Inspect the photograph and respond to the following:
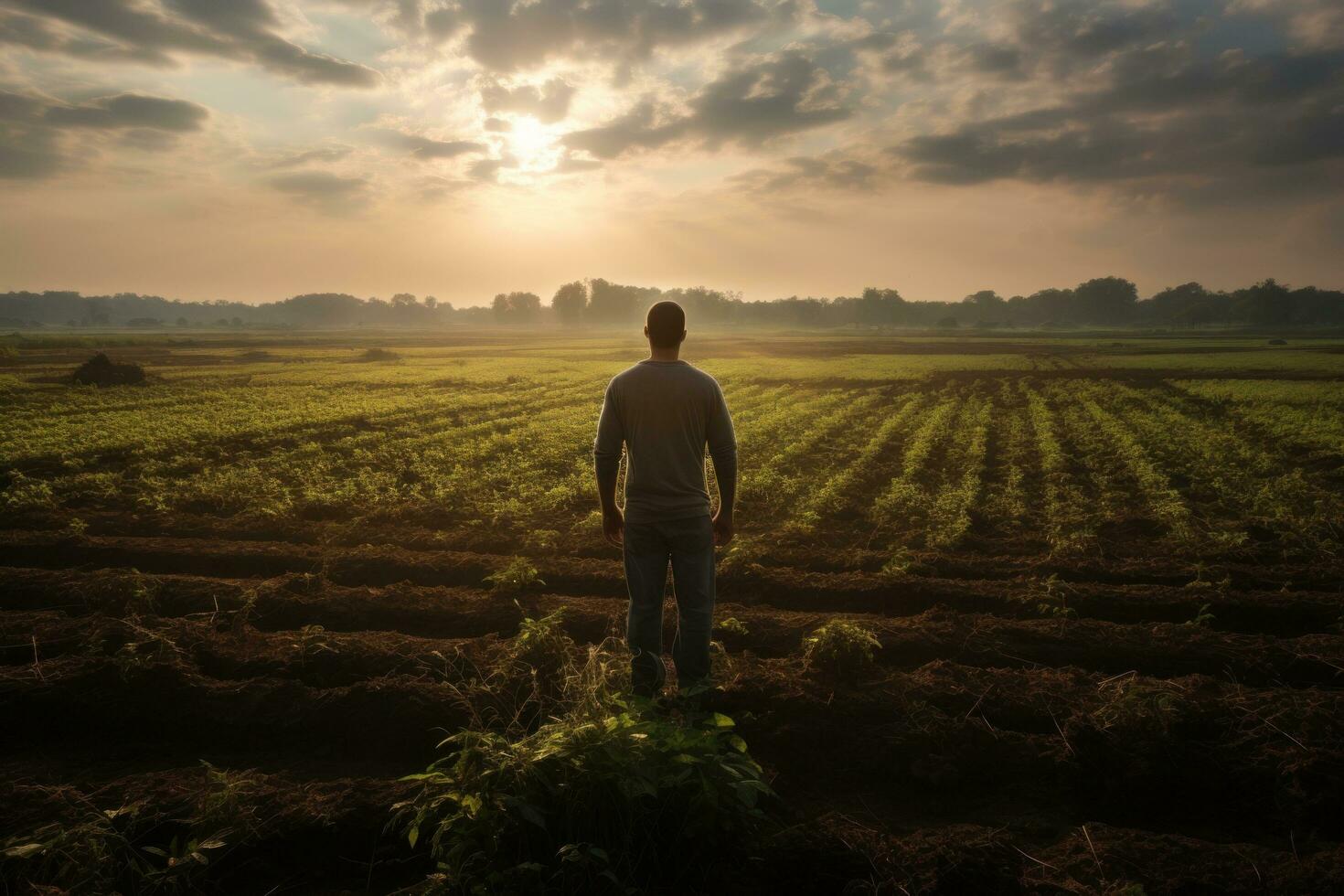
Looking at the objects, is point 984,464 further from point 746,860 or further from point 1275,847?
point 746,860

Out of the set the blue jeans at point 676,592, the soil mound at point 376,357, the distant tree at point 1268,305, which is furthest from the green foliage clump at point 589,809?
the distant tree at point 1268,305

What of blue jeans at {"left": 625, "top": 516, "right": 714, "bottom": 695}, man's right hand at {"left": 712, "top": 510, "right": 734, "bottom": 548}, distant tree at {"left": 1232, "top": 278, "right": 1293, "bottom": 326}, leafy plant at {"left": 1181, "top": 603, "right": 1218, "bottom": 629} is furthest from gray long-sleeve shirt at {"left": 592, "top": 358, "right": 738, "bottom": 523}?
distant tree at {"left": 1232, "top": 278, "right": 1293, "bottom": 326}

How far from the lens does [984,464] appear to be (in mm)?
14867

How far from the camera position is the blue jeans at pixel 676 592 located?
4383 mm

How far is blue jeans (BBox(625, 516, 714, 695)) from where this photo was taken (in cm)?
438

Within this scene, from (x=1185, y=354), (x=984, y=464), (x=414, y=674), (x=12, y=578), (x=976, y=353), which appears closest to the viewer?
(x=414, y=674)

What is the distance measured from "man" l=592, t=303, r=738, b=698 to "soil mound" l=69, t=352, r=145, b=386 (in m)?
35.6

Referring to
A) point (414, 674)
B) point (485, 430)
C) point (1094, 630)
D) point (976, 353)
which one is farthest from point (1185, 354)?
point (414, 674)

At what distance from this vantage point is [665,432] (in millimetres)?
4281

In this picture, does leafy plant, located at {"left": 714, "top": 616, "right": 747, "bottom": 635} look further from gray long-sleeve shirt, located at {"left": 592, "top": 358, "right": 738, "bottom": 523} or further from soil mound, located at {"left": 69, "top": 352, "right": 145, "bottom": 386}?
soil mound, located at {"left": 69, "top": 352, "right": 145, "bottom": 386}

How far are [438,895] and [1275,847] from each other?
4.21 metres

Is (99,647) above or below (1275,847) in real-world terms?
above

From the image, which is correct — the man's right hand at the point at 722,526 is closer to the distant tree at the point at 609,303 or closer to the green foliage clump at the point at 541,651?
the green foliage clump at the point at 541,651

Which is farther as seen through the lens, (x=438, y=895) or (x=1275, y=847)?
(x=1275, y=847)
